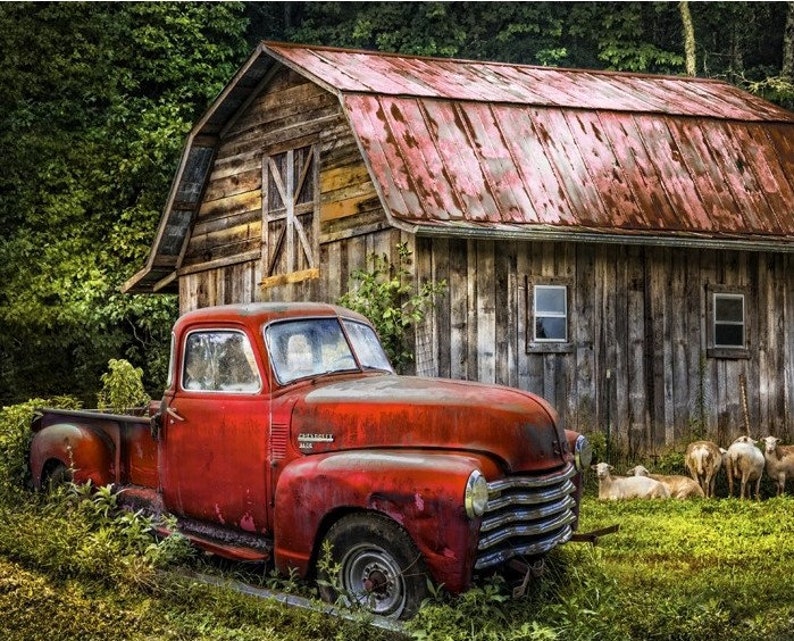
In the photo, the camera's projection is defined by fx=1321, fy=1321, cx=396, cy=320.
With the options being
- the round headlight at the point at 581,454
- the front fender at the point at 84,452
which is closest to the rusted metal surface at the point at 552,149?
the front fender at the point at 84,452

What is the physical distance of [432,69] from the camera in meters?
19.8

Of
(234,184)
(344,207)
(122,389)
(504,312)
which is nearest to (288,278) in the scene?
(344,207)

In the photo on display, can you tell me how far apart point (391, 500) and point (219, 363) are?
232 centimetres

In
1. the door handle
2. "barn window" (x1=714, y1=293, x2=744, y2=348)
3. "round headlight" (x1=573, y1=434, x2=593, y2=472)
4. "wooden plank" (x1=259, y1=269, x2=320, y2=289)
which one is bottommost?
"round headlight" (x1=573, y1=434, x2=593, y2=472)

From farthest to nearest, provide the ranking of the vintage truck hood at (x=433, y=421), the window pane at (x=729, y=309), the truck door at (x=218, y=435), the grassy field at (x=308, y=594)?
the window pane at (x=729, y=309) → the truck door at (x=218, y=435) → the vintage truck hood at (x=433, y=421) → the grassy field at (x=308, y=594)

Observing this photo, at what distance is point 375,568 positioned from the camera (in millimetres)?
8500

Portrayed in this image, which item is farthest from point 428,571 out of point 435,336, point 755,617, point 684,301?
point 684,301

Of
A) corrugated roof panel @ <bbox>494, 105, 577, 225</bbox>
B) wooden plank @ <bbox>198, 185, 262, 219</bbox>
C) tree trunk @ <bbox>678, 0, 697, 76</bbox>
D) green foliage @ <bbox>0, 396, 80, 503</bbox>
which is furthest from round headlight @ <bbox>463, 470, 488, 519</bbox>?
tree trunk @ <bbox>678, 0, 697, 76</bbox>

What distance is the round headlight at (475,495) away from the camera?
7926mm

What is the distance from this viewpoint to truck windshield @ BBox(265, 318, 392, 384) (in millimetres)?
9727

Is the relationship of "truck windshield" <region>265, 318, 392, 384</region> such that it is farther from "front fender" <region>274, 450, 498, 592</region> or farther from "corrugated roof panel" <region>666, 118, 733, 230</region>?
"corrugated roof panel" <region>666, 118, 733, 230</region>

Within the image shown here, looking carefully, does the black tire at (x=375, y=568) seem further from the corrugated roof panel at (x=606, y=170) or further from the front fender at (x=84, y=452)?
the corrugated roof panel at (x=606, y=170)

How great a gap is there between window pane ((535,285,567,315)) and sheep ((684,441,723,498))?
8.26 ft

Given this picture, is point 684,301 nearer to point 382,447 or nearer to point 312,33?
point 382,447
